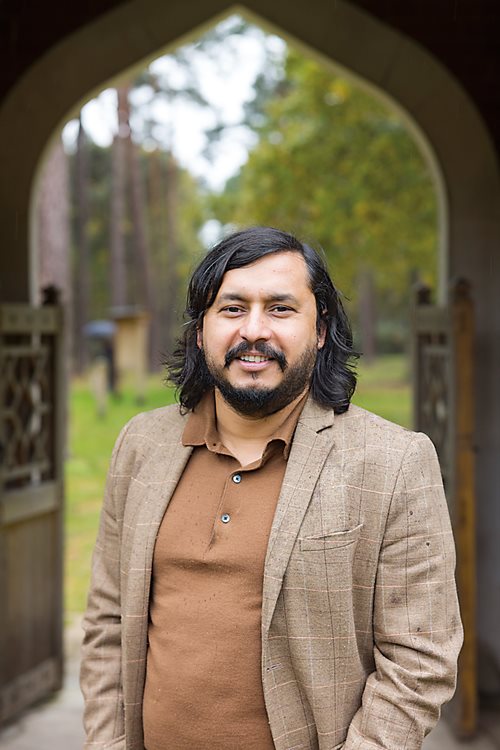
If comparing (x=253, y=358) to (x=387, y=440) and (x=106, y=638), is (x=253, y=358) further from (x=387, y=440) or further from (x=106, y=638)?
(x=106, y=638)

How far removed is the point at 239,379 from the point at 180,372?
336mm

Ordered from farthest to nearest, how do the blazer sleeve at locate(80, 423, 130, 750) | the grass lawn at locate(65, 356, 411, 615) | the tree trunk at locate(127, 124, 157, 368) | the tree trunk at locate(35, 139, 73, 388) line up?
the tree trunk at locate(127, 124, 157, 368)
the tree trunk at locate(35, 139, 73, 388)
the grass lawn at locate(65, 356, 411, 615)
the blazer sleeve at locate(80, 423, 130, 750)

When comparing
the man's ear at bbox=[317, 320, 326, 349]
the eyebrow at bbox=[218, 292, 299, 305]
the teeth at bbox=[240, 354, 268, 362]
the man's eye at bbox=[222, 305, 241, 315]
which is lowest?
the teeth at bbox=[240, 354, 268, 362]

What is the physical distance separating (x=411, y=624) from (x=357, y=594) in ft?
0.35

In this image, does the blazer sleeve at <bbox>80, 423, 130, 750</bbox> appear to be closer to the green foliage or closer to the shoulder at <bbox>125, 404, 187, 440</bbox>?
the shoulder at <bbox>125, 404, 187, 440</bbox>

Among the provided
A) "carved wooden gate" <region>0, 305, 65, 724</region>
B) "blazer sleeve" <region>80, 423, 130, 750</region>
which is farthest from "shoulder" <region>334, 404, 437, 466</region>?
"carved wooden gate" <region>0, 305, 65, 724</region>

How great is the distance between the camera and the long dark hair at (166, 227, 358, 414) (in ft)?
5.63

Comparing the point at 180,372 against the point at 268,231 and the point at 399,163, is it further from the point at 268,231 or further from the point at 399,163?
the point at 399,163

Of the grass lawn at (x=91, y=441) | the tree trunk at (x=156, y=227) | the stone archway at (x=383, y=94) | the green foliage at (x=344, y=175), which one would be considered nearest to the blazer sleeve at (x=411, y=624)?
the stone archway at (x=383, y=94)

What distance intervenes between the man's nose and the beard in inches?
0.6

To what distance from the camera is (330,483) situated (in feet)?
5.47

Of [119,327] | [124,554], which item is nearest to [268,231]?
[124,554]

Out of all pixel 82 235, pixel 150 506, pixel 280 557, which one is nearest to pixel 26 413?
pixel 150 506

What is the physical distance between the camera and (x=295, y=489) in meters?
1.66
